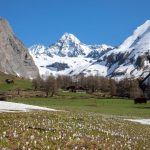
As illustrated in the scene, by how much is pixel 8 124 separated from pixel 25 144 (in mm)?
7578

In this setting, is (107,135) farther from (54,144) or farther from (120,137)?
(54,144)

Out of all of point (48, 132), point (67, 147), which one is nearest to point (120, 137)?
point (48, 132)

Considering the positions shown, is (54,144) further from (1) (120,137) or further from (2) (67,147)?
(1) (120,137)

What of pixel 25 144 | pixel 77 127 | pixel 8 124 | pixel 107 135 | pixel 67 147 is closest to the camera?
pixel 25 144

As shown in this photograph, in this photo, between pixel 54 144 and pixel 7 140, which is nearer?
pixel 7 140

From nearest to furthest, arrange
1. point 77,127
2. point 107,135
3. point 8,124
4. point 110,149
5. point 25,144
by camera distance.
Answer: point 25,144
point 110,149
point 8,124
point 107,135
point 77,127

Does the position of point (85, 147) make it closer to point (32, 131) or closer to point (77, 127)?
point (32, 131)

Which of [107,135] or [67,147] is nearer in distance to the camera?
[67,147]

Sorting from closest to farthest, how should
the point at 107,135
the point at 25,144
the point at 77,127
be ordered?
the point at 25,144
the point at 107,135
the point at 77,127

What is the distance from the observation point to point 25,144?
20.2 meters

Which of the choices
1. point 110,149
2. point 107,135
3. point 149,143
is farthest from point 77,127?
point 110,149

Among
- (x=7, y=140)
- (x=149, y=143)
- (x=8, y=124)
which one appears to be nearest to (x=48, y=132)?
(x=8, y=124)

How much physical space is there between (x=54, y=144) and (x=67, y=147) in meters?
0.78

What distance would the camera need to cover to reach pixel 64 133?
26109mm
